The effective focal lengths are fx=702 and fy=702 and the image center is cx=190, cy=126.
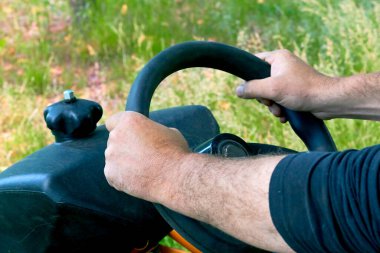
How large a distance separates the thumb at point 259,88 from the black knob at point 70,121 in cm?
35

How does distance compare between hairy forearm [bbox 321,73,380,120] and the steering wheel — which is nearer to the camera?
the steering wheel

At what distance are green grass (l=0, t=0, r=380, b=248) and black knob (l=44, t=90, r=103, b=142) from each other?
1.74 m

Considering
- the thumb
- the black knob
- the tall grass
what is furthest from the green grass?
the black knob

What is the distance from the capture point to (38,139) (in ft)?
11.9

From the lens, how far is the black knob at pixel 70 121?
4.82ft

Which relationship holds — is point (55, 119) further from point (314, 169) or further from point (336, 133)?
point (336, 133)

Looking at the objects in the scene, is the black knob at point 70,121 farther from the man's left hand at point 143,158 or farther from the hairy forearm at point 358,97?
the hairy forearm at point 358,97

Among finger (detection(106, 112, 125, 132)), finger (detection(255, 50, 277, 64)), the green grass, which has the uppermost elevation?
finger (detection(255, 50, 277, 64))

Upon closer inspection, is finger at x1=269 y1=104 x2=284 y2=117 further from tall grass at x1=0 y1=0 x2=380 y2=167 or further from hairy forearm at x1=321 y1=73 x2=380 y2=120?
tall grass at x1=0 y1=0 x2=380 y2=167

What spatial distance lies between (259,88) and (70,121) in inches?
16.7

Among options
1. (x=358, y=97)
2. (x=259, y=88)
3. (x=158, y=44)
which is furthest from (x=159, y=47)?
(x=259, y=88)

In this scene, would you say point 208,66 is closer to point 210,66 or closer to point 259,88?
point 210,66

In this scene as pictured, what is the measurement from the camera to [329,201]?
105 centimetres

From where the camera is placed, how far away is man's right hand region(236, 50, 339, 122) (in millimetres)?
1575
